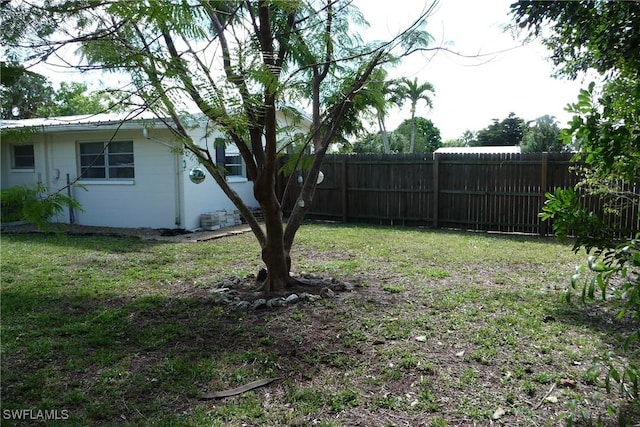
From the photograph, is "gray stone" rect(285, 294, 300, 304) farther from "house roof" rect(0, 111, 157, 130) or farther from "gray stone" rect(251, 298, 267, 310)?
A: "house roof" rect(0, 111, 157, 130)

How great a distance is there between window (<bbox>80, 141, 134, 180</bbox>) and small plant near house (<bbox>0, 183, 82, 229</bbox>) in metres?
9.66

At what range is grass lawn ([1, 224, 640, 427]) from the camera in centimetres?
320

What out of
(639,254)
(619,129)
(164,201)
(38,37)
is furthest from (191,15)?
(164,201)

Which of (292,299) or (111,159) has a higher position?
(111,159)

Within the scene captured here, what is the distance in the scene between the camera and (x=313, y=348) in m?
4.19

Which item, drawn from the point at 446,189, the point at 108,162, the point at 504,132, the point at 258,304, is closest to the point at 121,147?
the point at 108,162

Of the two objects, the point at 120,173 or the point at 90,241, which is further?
the point at 120,173

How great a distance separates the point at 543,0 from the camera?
16.5ft

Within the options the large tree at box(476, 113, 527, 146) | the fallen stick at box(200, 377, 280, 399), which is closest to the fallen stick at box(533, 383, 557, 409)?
the fallen stick at box(200, 377, 280, 399)

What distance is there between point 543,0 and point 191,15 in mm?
3796

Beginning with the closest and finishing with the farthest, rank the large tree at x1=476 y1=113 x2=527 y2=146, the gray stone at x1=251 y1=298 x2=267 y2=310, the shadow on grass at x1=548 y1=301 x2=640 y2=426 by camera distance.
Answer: the shadow on grass at x1=548 y1=301 x2=640 y2=426
the gray stone at x1=251 y1=298 x2=267 y2=310
the large tree at x1=476 y1=113 x2=527 y2=146

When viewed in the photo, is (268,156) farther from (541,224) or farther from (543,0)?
(541,224)

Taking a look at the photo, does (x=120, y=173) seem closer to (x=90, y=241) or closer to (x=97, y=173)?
(x=97, y=173)

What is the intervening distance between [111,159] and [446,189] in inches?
331
